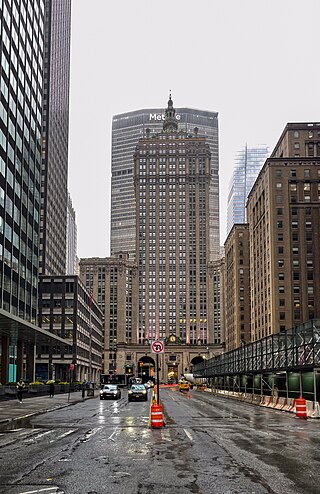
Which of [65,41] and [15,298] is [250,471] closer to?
[15,298]

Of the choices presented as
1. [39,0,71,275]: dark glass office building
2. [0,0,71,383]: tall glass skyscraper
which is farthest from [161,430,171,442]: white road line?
[39,0,71,275]: dark glass office building

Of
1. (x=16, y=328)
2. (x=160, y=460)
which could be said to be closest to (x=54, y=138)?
(x=16, y=328)

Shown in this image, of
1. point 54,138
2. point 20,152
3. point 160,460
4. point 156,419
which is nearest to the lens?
point 160,460

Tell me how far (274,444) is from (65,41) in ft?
566

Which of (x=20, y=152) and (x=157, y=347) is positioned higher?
(x=20, y=152)

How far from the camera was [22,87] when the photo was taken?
80812mm

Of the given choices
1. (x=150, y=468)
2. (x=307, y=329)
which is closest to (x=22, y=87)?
(x=307, y=329)

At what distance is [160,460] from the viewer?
48.9ft

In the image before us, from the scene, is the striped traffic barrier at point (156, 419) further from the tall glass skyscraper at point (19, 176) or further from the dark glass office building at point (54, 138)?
the dark glass office building at point (54, 138)

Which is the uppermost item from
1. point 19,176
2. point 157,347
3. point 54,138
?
point 54,138

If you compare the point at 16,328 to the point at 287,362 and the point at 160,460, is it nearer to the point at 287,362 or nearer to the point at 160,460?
the point at 287,362

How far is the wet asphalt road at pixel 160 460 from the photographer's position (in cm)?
1151

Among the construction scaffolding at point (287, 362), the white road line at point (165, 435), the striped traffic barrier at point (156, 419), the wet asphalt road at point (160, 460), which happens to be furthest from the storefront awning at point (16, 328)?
the white road line at point (165, 435)

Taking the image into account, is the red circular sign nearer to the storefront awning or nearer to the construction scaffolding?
the construction scaffolding
